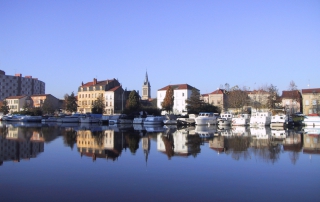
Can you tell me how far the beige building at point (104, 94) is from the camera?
319ft

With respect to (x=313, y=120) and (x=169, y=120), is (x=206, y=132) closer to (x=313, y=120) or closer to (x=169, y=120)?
(x=169, y=120)

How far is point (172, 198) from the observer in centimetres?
1002

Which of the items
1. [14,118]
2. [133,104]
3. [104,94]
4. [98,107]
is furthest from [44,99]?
[133,104]

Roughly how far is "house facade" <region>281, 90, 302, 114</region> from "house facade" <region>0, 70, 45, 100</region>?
4085 inches

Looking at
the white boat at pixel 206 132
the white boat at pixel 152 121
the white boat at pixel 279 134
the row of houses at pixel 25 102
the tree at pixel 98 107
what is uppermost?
the row of houses at pixel 25 102

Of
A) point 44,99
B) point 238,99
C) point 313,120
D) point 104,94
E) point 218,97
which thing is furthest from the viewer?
point 44,99

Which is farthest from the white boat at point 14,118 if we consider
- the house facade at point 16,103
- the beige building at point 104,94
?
the house facade at point 16,103

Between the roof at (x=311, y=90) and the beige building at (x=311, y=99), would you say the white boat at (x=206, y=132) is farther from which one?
the roof at (x=311, y=90)

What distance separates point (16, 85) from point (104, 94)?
2192 inches

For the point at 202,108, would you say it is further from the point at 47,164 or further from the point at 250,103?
the point at 47,164

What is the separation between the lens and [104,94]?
98562 millimetres

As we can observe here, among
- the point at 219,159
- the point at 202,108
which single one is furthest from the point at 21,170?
the point at 202,108

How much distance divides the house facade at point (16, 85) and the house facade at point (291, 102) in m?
104

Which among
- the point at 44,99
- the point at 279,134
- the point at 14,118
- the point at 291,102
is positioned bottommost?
the point at 279,134
